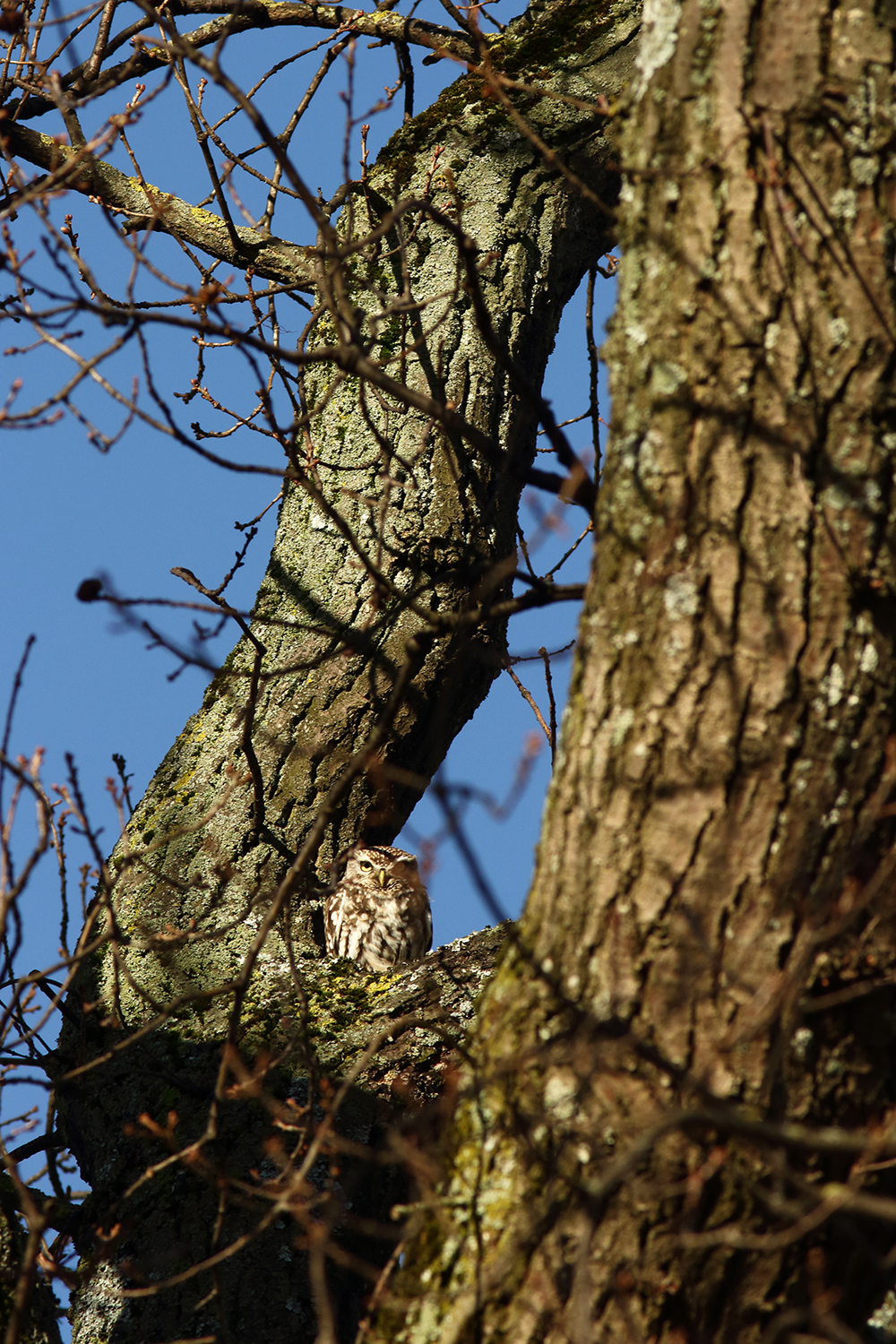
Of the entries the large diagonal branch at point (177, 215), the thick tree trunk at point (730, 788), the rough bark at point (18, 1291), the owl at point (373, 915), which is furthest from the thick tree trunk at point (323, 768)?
the thick tree trunk at point (730, 788)

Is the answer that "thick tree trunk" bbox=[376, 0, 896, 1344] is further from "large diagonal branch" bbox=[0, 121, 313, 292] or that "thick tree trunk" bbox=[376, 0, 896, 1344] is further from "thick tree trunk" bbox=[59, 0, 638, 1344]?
"large diagonal branch" bbox=[0, 121, 313, 292]

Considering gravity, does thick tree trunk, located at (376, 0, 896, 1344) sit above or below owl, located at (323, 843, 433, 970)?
below

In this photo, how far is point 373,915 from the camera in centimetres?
454

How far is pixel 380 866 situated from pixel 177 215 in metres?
2.54

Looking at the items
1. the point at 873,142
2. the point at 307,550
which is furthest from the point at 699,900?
the point at 307,550

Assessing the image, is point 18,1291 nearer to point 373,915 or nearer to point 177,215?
point 373,915

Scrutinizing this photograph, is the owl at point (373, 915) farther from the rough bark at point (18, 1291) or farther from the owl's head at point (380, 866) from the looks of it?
the rough bark at point (18, 1291)

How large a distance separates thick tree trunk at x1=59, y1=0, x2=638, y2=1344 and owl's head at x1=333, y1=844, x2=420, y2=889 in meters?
0.39

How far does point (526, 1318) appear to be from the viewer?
179 centimetres

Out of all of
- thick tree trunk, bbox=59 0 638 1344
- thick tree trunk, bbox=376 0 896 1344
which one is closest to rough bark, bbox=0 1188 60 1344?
thick tree trunk, bbox=59 0 638 1344

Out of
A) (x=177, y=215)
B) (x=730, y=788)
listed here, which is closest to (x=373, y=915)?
(x=177, y=215)

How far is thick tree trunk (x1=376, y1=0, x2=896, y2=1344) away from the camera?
1790mm

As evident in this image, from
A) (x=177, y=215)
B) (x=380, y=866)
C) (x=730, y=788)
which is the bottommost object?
(x=730, y=788)

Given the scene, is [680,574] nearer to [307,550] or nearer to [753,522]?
[753,522]
